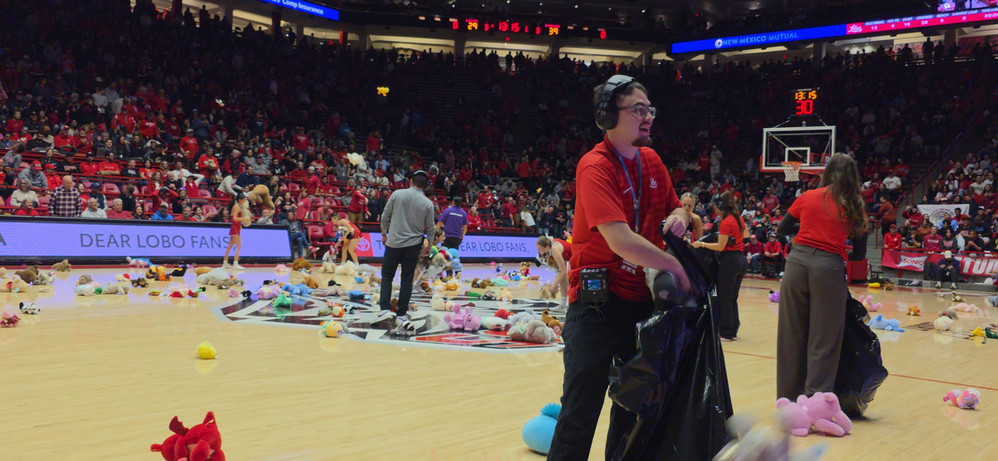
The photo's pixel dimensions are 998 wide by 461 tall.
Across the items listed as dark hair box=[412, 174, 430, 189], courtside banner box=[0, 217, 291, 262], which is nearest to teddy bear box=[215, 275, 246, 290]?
courtside banner box=[0, 217, 291, 262]

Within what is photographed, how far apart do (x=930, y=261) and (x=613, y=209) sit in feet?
67.9

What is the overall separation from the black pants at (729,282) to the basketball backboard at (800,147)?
54.0 ft

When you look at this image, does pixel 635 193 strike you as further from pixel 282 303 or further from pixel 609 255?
pixel 282 303

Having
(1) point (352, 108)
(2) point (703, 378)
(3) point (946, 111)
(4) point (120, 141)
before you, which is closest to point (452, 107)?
(1) point (352, 108)

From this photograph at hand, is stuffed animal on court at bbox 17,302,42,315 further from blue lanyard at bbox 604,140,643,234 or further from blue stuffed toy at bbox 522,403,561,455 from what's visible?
blue lanyard at bbox 604,140,643,234

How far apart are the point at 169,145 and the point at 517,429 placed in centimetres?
1962

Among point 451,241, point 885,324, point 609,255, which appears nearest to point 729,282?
point 885,324

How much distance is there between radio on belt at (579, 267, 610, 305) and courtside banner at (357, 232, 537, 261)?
59.6 feet

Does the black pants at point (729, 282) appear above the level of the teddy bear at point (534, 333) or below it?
above

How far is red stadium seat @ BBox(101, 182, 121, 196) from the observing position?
17.8 meters

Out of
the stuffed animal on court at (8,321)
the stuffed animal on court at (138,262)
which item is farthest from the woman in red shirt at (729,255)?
the stuffed animal on court at (138,262)

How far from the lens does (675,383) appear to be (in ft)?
9.09

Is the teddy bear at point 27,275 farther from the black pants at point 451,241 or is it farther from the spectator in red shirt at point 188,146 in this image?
the spectator in red shirt at point 188,146

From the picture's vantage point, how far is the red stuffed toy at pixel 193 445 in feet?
10.7
